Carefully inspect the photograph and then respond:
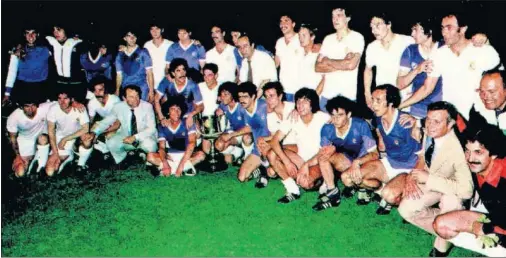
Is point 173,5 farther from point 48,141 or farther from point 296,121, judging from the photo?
point 296,121

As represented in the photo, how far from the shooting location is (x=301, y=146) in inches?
208

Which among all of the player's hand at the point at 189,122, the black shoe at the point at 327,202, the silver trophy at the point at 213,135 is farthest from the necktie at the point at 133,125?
the black shoe at the point at 327,202

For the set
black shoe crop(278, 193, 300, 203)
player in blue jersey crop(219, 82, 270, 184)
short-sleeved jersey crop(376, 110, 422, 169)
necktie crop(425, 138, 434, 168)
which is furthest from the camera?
player in blue jersey crop(219, 82, 270, 184)

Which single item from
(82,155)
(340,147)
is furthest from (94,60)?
(340,147)

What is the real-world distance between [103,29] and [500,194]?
800 centimetres

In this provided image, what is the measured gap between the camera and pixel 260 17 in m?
8.58

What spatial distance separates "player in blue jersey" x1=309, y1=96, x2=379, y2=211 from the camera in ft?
15.6

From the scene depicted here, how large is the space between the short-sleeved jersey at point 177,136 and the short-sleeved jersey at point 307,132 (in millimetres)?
1427

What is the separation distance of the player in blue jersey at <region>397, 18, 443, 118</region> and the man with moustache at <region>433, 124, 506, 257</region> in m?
1.36

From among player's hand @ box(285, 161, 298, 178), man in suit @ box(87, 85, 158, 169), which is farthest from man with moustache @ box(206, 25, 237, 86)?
player's hand @ box(285, 161, 298, 178)

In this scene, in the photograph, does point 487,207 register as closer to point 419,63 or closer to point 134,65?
point 419,63

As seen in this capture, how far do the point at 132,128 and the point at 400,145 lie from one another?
3.55 metres

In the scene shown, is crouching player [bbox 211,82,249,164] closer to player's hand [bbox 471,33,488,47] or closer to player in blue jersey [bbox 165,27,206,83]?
player in blue jersey [bbox 165,27,206,83]

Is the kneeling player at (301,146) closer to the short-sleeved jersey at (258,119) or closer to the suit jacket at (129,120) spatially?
the short-sleeved jersey at (258,119)
